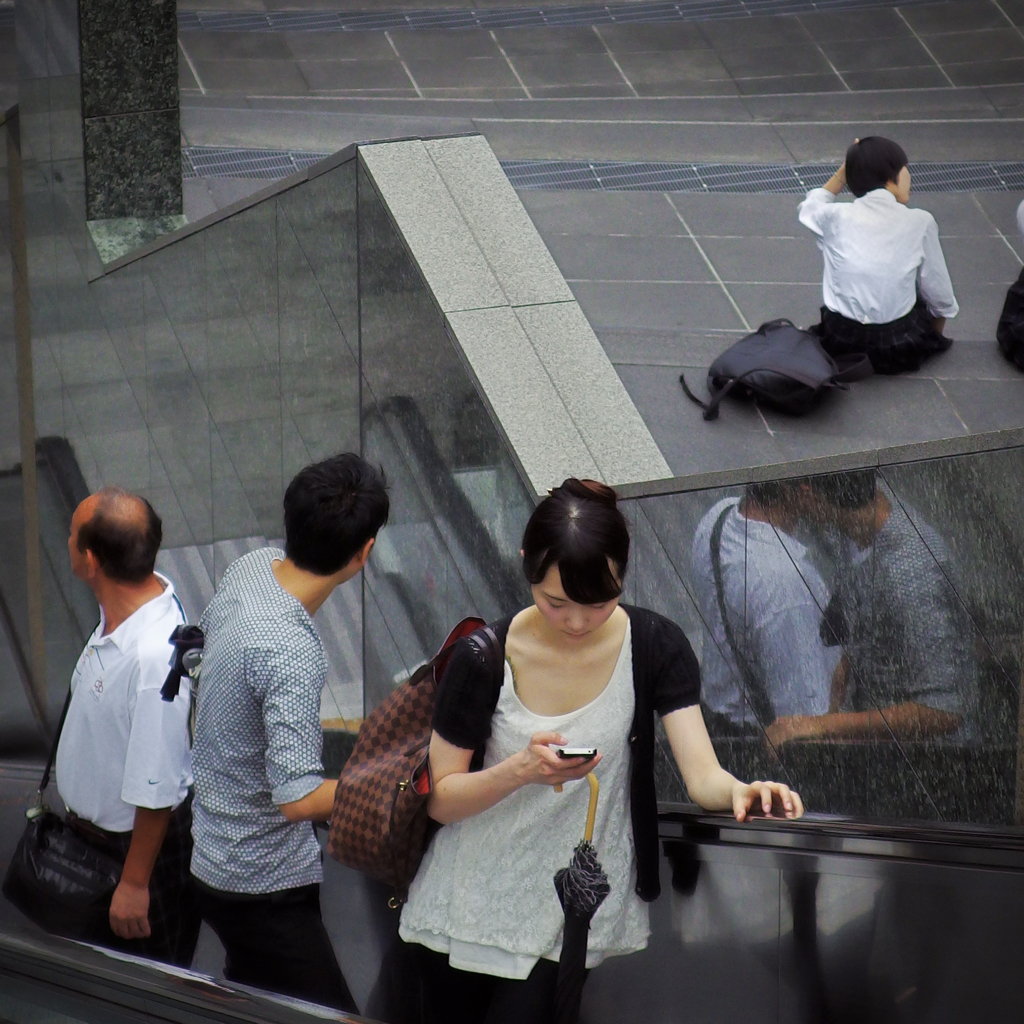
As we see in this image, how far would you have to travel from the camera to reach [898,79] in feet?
36.5

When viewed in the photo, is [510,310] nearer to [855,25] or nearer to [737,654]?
[737,654]

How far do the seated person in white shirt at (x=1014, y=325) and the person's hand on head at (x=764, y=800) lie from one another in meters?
5.15

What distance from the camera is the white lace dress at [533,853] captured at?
2.71 meters

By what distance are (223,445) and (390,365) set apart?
1663mm

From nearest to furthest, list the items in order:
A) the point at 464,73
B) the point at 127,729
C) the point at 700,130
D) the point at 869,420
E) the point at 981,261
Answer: the point at 127,729 < the point at 869,420 < the point at 981,261 < the point at 700,130 < the point at 464,73

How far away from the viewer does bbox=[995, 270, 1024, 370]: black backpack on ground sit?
7.16 m

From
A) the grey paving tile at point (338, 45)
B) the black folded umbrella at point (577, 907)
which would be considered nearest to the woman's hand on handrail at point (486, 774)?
the black folded umbrella at point (577, 907)

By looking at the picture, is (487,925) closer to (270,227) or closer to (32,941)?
Result: (32,941)

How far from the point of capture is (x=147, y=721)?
3428mm

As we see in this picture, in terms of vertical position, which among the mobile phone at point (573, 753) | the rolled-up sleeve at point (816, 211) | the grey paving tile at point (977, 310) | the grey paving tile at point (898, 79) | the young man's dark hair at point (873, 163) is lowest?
the grey paving tile at point (898, 79)

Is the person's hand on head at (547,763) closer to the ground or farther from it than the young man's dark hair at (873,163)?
farther from it

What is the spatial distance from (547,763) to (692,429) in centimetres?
425

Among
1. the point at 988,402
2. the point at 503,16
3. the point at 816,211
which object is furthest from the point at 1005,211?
the point at 503,16

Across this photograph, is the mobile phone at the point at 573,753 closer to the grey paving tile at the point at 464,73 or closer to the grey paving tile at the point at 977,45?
the grey paving tile at the point at 464,73
